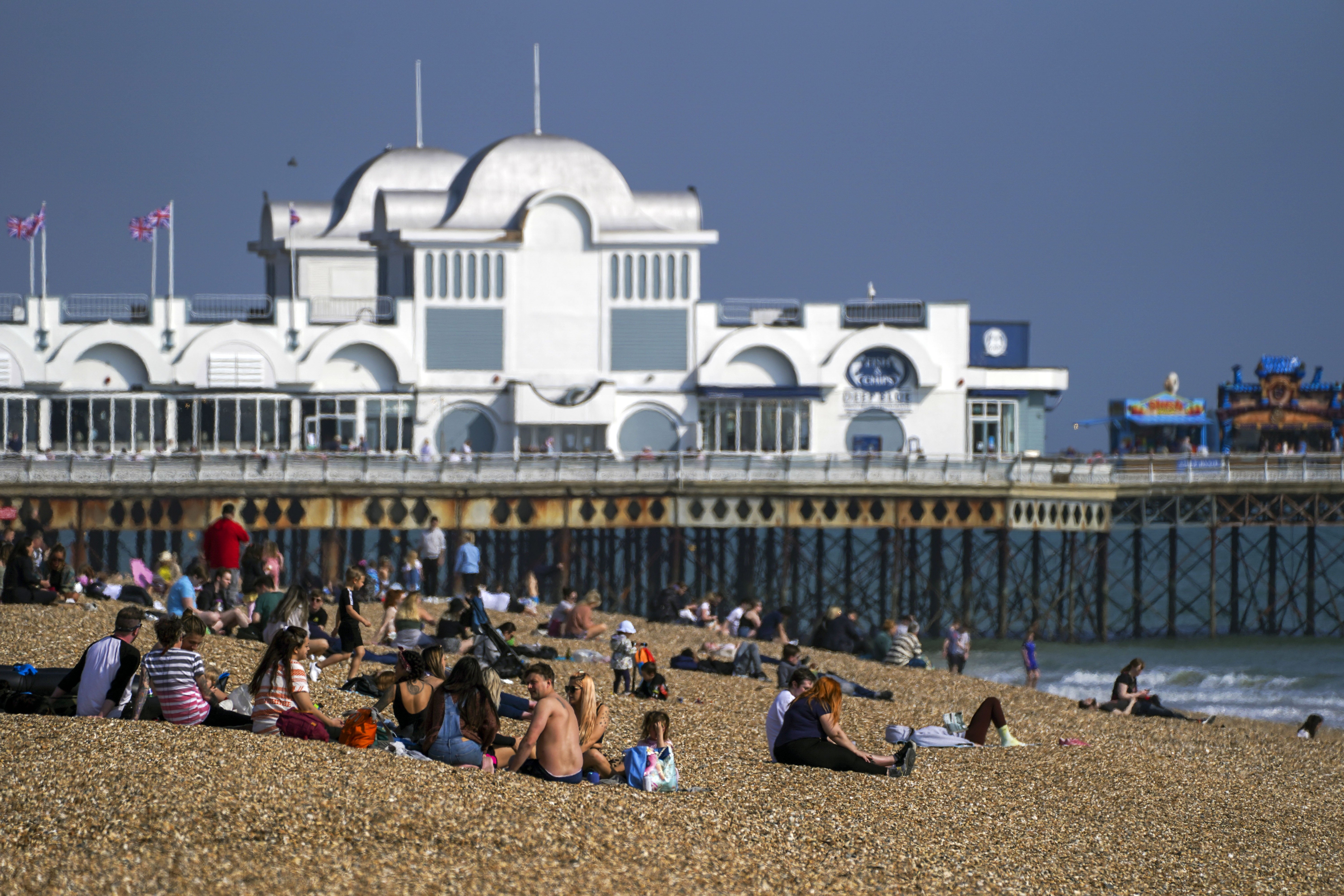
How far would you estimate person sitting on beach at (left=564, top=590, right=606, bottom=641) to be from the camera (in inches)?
919

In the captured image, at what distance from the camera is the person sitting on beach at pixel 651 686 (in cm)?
1775

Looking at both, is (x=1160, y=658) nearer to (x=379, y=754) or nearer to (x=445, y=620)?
(x=445, y=620)

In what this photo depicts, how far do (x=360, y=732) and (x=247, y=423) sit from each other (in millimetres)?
27800

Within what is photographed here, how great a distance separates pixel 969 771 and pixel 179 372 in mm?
27035

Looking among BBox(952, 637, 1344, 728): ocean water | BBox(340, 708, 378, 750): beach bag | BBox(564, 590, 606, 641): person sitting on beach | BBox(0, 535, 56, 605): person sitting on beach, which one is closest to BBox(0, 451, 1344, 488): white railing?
BBox(952, 637, 1344, 728): ocean water

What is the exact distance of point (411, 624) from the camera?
19922 millimetres

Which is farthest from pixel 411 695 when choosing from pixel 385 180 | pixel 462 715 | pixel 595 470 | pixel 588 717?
pixel 385 180

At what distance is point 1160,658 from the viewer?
3775 cm

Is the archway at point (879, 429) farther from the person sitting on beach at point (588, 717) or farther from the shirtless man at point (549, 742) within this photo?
the shirtless man at point (549, 742)

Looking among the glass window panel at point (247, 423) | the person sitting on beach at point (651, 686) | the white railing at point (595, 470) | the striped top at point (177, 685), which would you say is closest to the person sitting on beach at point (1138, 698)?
the person sitting on beach at point (651, 686)

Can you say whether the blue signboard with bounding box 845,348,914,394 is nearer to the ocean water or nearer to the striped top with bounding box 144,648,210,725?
the ocean water

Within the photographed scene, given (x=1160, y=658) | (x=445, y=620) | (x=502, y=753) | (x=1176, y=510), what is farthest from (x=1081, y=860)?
(x=1176, y=510)

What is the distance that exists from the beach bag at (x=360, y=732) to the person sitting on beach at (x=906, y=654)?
1463 cm

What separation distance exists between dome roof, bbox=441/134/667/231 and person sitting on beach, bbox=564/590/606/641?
18.0 metres
